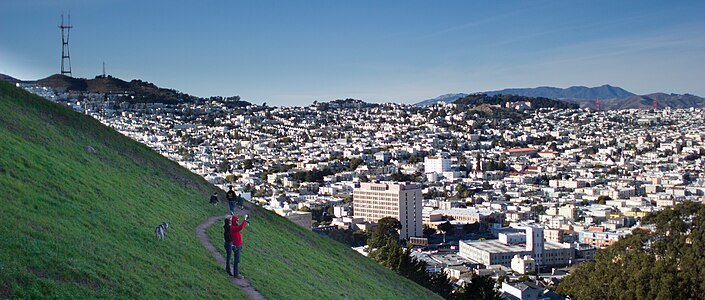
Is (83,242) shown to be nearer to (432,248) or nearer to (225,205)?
(225,205)

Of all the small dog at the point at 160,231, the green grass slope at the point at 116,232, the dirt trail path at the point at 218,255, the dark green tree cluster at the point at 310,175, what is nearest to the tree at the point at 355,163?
the dark green tree cluster at the point at 310,175

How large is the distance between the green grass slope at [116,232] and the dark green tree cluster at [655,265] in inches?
323

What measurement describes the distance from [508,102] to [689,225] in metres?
167

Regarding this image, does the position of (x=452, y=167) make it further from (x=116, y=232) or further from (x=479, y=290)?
(x=116, y=232)

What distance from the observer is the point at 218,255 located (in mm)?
10273

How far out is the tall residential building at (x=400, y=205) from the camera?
173 feet

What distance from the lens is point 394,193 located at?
53688 millimetres

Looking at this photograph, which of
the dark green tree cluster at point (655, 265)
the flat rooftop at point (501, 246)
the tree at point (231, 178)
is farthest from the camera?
the tree at point (231, 178)

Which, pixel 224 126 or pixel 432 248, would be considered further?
pixel 224 126

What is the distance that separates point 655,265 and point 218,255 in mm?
16556

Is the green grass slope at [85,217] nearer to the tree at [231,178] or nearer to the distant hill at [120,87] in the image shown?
the tree at [231,178]

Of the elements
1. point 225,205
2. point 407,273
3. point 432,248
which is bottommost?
point 432,248

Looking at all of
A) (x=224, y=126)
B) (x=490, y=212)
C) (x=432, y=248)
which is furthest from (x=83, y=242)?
(x=224, y=126)

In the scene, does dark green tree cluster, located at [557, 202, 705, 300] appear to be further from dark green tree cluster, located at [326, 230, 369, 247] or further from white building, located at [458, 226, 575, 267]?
dark green tree cluster, located at [326, 230, 369, 247]
